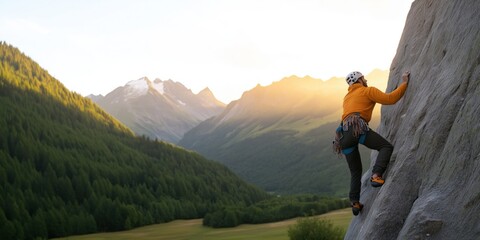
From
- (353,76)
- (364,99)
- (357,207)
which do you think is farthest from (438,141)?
(357,207)

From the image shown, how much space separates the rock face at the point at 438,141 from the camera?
11094 mm

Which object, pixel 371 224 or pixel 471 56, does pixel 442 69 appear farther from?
pixel 371 224

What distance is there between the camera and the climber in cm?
Answer: 1550

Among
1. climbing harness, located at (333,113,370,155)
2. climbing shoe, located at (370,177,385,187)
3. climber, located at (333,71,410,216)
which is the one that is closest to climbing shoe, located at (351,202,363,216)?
climber, located at (333,71,410,216)

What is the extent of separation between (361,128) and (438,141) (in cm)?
294

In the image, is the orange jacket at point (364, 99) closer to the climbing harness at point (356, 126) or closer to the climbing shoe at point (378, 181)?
the climbing harness at point (356, 126)

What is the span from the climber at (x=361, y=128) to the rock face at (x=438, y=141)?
16.3 inches

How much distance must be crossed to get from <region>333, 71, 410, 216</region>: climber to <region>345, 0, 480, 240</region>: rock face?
0.41 meters

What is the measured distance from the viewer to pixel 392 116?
18.1 metres

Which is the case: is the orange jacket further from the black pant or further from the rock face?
the rock face

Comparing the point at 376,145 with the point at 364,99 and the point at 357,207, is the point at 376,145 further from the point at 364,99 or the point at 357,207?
the point at 357,207

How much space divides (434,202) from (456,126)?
2.11m

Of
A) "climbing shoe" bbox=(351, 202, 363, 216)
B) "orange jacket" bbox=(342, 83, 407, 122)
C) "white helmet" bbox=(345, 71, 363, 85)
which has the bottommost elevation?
"climbing shoe" bbox=(351, 202, 363, 216)

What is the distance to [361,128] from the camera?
50.5 ft
